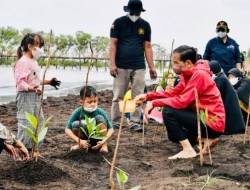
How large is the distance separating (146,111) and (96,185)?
0.99 m

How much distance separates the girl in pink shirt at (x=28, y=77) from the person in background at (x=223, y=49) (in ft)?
10.7

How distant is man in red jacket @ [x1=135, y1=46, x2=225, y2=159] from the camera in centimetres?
378

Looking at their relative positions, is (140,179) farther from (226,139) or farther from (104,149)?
(226,139)

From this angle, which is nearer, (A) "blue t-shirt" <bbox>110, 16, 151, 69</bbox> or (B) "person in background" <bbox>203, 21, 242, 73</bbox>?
(A) "blue t-shirt" <bbox>110, 16, 151, 69</bbox>

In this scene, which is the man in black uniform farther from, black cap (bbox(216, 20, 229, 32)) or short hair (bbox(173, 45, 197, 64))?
short hair (bbox(173, 45, 197, 64))

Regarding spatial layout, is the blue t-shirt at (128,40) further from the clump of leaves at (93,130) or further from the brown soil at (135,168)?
the clump of leaves at (93,130)

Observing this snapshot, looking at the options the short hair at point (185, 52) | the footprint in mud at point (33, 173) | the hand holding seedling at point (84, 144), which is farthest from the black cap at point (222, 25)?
the footprint in mud at point (33, 173)

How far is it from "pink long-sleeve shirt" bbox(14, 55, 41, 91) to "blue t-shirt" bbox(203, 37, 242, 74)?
3.31 meters

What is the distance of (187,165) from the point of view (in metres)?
3.46

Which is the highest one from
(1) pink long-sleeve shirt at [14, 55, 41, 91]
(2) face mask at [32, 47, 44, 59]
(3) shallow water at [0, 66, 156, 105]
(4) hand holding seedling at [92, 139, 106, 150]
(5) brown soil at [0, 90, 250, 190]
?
(2) face mask at [32, 47, 44, 59]

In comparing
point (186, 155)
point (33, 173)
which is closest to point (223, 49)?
point (186, 155)

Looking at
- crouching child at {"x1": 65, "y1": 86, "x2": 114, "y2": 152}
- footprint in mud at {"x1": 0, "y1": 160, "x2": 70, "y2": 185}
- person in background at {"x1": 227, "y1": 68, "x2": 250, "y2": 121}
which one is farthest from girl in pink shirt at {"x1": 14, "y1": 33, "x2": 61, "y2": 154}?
person in background at {"x1": 227, "y1": 68, "x2": 250, "y2": 121}

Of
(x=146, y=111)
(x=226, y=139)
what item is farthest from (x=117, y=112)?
(x=146, y=111)

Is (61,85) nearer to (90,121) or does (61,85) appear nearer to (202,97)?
(90,121)
